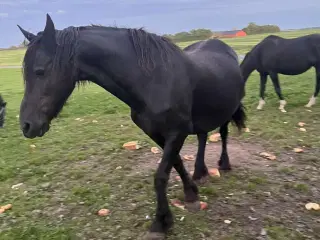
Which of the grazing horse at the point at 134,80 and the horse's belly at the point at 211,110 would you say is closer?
the grazing horse at the point at 134,80

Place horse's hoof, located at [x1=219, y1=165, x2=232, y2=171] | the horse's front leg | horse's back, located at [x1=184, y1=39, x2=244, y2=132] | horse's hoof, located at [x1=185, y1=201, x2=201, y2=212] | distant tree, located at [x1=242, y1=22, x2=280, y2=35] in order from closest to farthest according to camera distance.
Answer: the horse's front leg, horse's back, located at [x1=184, y1=39, x2=244, y2=132], horse's hoof, located at [x1=185, y1=201, x2=201, y2=212], horse's hoof, located at [x1=219, y1=165, x2=232, y2=171], distant tree, located at [x1=242, y1=22, x2=280, y2=35]

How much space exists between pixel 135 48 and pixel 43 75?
2.86 feet

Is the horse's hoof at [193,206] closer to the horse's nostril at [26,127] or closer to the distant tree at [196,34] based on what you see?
the horse's nostril at [26,127]

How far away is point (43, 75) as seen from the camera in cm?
307

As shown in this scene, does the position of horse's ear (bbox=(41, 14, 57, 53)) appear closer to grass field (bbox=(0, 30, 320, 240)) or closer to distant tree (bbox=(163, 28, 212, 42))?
grass field (bbox=(0, 30, 320, 240))

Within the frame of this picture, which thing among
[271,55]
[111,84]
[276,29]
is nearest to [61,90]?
[111,84]

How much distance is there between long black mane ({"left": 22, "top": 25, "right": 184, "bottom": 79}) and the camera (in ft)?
10.1

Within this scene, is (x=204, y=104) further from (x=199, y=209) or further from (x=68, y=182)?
(x=68, y=182)

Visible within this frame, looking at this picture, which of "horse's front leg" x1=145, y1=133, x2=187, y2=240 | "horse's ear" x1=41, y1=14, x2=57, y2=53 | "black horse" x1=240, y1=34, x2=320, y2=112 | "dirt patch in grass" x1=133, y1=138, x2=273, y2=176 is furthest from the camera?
"black horse" x1=240, y1=34, x2=320, y2=112

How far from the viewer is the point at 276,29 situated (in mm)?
43500

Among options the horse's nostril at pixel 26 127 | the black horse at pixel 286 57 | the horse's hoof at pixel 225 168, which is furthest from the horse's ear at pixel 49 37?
the black horse at pixel 286 57

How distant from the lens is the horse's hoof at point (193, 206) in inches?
171

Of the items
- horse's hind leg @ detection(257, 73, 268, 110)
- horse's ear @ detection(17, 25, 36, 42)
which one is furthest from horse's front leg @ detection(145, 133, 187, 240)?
horse's hind leg @ detection(257, 73, 268, 110)

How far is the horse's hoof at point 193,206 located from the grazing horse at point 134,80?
11mm
